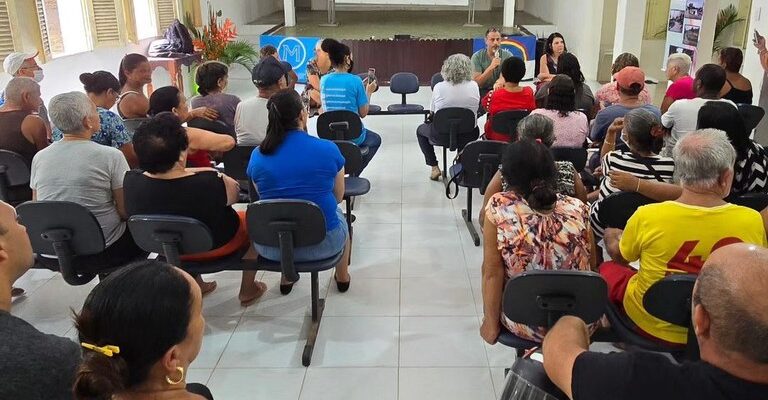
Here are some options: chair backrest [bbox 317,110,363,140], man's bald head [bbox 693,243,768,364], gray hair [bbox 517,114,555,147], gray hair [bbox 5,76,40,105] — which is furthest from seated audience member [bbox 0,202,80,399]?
chair backrest [bbox 317,110,363,140]

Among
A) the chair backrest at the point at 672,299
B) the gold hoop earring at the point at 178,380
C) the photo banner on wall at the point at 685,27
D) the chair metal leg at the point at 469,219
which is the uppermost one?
the photo banner on wall at the point at 685,27

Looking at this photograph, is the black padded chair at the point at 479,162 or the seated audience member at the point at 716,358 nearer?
the seated audience member at the point at 716,358

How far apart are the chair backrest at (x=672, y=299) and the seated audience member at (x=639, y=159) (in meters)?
0.79

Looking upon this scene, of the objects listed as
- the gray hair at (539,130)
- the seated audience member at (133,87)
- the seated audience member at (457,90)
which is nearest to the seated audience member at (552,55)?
the seated audience member at (457,90)

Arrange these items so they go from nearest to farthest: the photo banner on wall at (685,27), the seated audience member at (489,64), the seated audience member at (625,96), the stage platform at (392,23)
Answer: the seated audience member at (625,96) < the seated audience member at (489,64) < the photo banner on wall at (685,27) < the stage platform at (392,23)

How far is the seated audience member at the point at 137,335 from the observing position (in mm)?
1060

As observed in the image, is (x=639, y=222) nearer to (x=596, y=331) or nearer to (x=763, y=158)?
(x=596, y=331)

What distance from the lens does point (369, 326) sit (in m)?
2.96

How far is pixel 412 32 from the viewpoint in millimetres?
11188

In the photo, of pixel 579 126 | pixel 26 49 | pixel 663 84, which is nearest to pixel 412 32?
pixel 663 84

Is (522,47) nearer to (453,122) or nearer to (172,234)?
(453,122)

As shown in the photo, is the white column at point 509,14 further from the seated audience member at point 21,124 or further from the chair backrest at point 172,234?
the chair backrest at point 172,234

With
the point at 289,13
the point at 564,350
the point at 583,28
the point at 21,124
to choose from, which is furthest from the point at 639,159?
the point at 289,13

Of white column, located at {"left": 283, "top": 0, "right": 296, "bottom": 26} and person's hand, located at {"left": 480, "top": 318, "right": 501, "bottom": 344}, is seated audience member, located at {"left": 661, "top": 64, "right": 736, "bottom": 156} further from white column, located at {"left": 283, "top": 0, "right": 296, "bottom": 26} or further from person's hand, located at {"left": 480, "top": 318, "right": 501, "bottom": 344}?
white column, located at {"left": 283, "top": 0, "right": 296, "bottom": 26}
